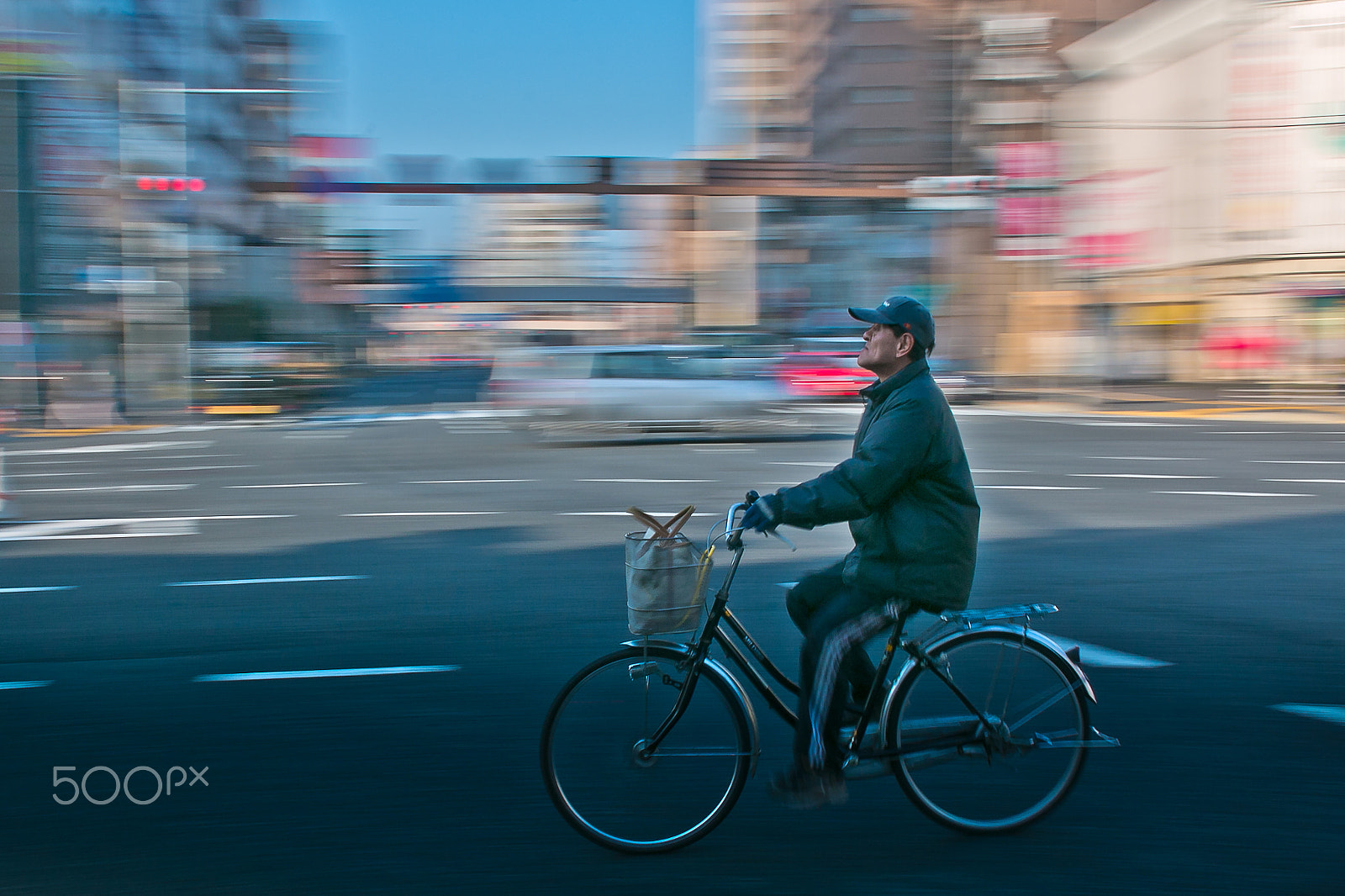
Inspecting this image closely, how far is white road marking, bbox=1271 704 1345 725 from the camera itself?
15.9 feet

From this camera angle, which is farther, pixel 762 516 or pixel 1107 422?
pixel 1107 422

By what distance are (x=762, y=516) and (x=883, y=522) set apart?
403 millimetres

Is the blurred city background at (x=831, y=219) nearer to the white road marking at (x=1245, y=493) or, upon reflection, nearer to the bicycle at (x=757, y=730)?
the white road marking at (x=1245, y=493)

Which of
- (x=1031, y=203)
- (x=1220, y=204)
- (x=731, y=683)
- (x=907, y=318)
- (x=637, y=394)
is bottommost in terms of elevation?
(x=731, y=683)

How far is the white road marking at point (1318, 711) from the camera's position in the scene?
4.84 meters

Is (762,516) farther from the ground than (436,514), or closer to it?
farther from the ground

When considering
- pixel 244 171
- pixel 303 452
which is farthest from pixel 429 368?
pixel 303 452

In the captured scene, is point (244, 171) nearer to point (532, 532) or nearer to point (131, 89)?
point (131, 89)

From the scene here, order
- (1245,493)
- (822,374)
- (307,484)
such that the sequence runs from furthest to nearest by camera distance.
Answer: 1. (822,374)
2. (307,484)
3. (1245,493)

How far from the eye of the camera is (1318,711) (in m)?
4.93

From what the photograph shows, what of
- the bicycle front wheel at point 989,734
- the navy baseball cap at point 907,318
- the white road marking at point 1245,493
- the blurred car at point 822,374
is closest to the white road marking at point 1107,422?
the blurred car at point 822,374

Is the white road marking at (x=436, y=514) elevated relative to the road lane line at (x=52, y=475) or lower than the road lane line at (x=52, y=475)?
elevated

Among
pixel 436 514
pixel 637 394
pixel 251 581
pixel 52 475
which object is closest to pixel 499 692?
pixel 251 581

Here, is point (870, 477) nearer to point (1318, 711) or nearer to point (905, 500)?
point (905, 500)
